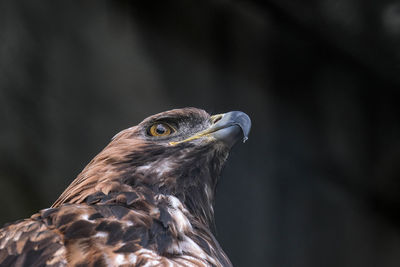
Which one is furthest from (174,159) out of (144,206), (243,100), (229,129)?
(243,100)

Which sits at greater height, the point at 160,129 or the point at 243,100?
the point at 160,129

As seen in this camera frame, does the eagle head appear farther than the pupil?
No

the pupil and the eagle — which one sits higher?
the pupil

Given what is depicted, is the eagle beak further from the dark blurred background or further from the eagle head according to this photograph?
the dark blurred background

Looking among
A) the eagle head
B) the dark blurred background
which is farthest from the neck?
the dark blurred background

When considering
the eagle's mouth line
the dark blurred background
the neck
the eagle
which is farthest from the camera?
the dark blurred background

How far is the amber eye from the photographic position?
2079mm

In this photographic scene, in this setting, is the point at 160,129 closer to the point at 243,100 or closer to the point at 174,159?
the point at 174,159

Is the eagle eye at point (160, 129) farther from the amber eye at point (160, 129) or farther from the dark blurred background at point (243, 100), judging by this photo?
the dark blurred background at point (243, 100)

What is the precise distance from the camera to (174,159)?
1991 millimetres

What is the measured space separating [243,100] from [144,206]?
180 cm

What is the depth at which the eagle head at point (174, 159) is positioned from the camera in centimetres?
189

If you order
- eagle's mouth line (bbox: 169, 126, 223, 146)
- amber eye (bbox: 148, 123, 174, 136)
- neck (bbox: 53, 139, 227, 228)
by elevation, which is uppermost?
amber eye (bbox: 148, 123, 174, 136)

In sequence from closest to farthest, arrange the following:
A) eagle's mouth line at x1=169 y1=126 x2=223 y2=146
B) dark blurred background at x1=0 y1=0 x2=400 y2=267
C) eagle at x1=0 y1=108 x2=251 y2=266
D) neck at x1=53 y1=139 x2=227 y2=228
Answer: eagle at x1=0 y1=108 x2=251 y2=266 < neck at x1=53 y1=139 x2=227 y2=228 < eagle's mouth line at x1=169 y1=126 x2=223 y2=146 < dark blurred background at x1=0 y1=0 x2=400 y2=267
